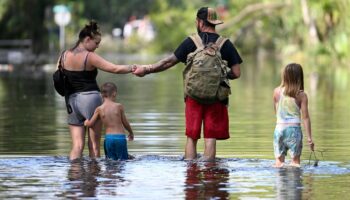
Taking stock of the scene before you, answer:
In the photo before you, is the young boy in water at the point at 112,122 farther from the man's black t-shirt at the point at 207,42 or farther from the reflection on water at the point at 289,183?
the reflection on water at the point at 289,183

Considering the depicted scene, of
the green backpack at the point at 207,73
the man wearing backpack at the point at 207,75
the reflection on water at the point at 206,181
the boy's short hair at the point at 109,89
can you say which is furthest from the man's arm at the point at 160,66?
the reflection on water at the point at 206,181

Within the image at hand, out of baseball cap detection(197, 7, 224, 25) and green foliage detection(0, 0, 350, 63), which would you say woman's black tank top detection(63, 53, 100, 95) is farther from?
green foliage detection(0, 0, 350, 63)

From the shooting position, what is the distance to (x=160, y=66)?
14734 millimetres

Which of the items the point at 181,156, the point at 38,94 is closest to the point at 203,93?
the point at 181,156

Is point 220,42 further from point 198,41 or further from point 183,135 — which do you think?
point 183,135

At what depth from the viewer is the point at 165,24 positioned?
8388 cm

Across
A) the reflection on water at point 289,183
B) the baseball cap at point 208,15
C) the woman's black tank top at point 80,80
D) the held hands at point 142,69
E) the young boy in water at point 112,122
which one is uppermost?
the baseball cap at point 208,15

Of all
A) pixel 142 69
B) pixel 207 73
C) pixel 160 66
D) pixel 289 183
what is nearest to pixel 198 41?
pixel 207 73

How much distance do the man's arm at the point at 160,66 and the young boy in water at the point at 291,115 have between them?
4.71 feet

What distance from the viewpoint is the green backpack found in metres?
14.4

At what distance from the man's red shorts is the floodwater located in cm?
34

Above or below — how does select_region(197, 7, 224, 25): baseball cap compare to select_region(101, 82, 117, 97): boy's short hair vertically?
above

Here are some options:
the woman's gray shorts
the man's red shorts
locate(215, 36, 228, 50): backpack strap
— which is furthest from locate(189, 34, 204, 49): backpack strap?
the woman's gray shorts

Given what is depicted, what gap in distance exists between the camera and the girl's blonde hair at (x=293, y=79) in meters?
13.6
